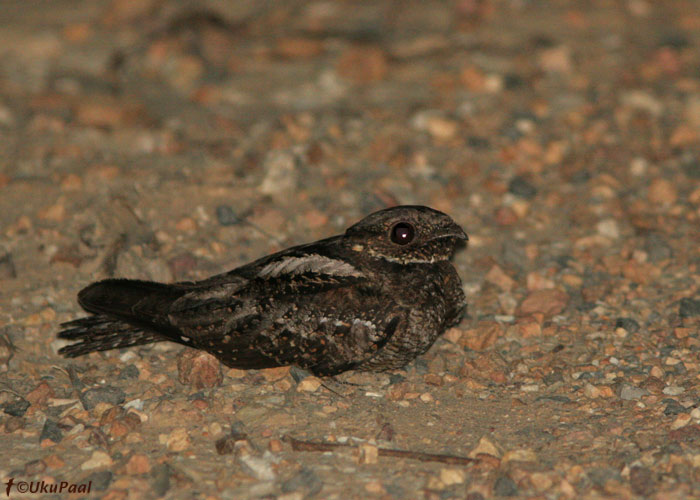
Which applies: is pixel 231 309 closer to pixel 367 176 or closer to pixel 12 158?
pixel 367 176

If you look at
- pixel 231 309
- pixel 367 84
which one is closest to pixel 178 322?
pixel 231 309

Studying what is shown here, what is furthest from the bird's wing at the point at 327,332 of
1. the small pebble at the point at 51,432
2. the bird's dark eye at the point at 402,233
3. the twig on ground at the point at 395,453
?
the small pebble at the point at 51,432

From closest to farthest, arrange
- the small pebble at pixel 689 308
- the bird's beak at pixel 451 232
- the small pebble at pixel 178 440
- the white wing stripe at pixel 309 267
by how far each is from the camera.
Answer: the small pebble at pixel 178 440
the white wing stripe at pixel 309 267
the bird's beak at pixel 451 232
the small pebble at pixel 689 308

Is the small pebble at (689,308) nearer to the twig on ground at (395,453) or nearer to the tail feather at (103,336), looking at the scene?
the twig on ground at (395,453)

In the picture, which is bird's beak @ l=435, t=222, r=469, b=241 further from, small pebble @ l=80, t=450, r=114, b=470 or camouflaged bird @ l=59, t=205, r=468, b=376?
small pebble @ l=80, t=450, r=114, b=470

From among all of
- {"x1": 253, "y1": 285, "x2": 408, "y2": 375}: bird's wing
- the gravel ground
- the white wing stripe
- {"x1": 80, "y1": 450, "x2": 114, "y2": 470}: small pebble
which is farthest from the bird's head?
{"x1": 80, "y1": 450, "x2": 114, "y2": 470}: small pebble

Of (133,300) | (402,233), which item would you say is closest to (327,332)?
(402,233)

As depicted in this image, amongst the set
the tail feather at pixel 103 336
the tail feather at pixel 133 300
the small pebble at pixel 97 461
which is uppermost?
the tail feather at pixel 133 300
